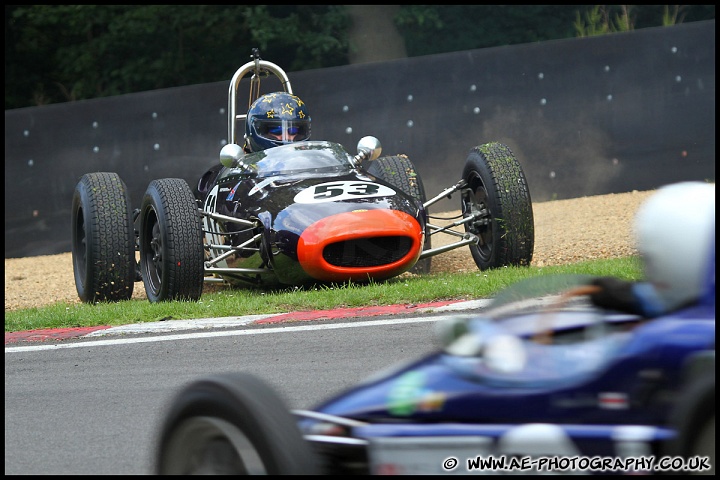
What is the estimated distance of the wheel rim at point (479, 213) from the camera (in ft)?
30.8

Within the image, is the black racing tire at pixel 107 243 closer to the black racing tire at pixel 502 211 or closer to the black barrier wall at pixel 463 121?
the black racing tire at pixel 502 211

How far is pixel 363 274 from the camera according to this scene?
27.5ft

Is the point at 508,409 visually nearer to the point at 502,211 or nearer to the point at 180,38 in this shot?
the point at 502,211

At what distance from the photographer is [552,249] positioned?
420 inches

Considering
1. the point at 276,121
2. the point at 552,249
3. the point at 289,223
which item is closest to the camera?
the point at 289,223

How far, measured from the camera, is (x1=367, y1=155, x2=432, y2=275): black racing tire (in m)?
10.1

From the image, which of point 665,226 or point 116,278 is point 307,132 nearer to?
point 116,278

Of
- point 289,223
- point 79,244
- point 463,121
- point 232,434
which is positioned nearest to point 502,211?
point 289,223

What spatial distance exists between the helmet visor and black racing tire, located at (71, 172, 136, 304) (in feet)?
4.34

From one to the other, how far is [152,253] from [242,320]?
2265 mm

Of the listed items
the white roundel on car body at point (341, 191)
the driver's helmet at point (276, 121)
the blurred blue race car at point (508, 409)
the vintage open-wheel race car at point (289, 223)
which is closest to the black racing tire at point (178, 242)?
the vintage open-wheel race car at point (289, 223)

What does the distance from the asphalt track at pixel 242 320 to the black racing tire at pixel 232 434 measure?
4151mm

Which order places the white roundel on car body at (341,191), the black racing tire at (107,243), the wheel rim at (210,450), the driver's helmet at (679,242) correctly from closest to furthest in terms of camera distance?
the driver's helmet at (679,242)
the wheel rim at (210,450)
the white roundel on car body at (341,191)
the black racing tire at (107,243)

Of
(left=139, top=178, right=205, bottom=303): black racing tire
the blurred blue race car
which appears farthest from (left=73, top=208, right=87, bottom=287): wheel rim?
the blurred blue race car
